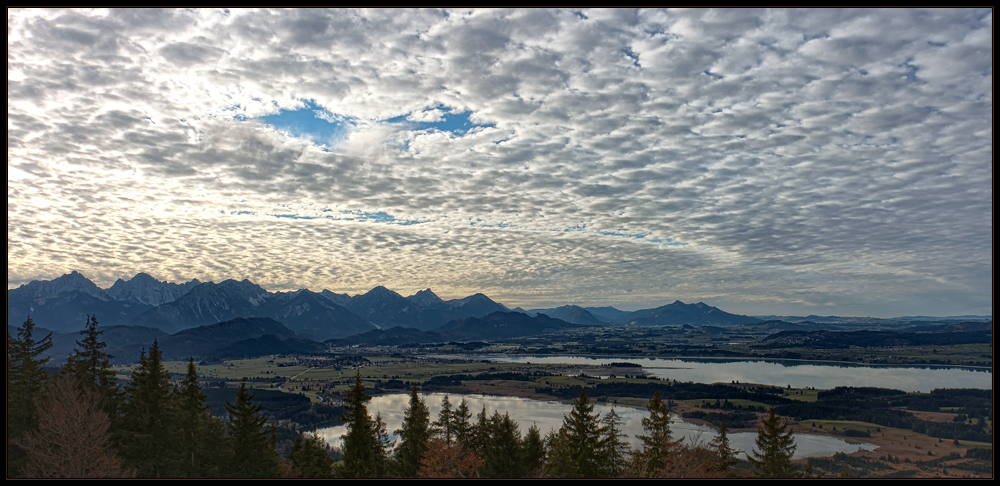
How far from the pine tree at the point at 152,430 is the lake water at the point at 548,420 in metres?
55.1

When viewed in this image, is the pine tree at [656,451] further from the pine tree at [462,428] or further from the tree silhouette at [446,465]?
the pine tree at [462,428]

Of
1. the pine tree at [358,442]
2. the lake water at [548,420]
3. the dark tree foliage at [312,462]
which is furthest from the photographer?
the lake water at [548,420]

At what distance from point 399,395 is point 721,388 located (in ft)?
337

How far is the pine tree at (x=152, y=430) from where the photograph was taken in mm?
37072

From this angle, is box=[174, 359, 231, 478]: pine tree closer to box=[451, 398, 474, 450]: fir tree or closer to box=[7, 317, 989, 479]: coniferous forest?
box=[7, 317, 989, 479]: coniferous forest

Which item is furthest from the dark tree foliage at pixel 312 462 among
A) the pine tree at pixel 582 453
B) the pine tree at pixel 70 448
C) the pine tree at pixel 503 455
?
the pine tree at pixel 582 453

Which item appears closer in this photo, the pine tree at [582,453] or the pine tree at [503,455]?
the pine tree at [582,453]

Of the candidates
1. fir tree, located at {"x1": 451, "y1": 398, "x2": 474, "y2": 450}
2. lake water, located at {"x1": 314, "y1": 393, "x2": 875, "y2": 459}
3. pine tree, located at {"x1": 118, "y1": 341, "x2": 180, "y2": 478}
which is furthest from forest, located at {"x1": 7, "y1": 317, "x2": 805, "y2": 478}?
lake water, located at {"x1": 314, "y1": 393, "x2": 875, "y2": 459}

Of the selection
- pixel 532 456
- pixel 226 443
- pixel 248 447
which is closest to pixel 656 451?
pixel 532 456

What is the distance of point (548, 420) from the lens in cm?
11931

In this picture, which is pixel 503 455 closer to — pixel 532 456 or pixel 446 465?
pixel 532 456

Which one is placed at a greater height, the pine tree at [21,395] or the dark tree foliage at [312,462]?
the pine tree at [21,395]

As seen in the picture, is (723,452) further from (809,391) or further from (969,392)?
(969,392)

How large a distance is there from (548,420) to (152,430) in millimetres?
92507
